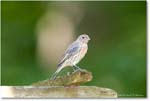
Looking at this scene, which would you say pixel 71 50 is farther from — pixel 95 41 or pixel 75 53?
pixel 95 41

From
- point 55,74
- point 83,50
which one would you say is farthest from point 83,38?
point 55,74

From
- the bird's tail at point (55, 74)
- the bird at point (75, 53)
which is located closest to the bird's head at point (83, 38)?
the bird at point (75, 53)

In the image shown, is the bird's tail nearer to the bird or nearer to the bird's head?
the bird

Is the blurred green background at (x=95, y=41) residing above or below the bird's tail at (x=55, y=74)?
above

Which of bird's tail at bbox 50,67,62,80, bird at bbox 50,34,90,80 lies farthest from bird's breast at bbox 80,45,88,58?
bird's tail at bbox 50,67,62,80

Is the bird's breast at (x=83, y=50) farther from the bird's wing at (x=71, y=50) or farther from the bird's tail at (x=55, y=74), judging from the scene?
the bird's tail at (x=55, y=74)

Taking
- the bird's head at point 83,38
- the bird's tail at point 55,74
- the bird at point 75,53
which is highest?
the bird's head at point 83,38
